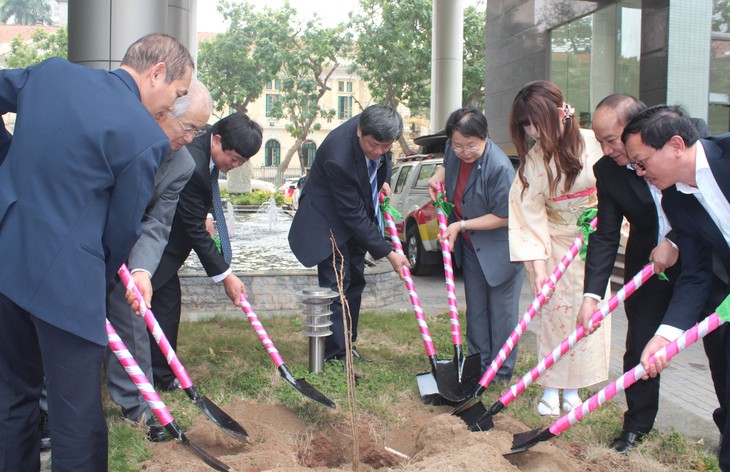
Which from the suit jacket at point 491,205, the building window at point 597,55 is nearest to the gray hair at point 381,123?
the suit jacket at point 491,205

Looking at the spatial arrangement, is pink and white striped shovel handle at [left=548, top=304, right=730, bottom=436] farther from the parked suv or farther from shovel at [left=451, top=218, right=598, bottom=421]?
the parked suv

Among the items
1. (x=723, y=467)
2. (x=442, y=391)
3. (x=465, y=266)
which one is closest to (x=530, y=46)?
(x=465, y=266)

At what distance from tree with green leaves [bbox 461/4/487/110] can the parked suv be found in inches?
777

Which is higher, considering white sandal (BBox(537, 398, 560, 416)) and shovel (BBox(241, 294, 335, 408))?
shovel (BBox(241, 294, 335, 408))

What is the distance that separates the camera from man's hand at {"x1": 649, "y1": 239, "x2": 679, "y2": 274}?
329cm

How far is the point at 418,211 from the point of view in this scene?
33.7ft

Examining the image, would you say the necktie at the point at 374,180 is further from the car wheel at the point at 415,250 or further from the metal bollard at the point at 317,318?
the car wheel at the point at 415,250

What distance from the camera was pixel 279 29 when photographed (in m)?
37.2

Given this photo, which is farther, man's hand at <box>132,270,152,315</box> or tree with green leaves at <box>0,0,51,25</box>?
tree with green leaves at <box>0,0,51,25</box>

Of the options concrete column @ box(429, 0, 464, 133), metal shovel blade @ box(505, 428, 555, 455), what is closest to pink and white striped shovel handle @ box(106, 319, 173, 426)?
metal shovel blade @ box(505, 428, 555, 455)

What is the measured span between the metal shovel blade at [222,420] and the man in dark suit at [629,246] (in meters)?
1.81

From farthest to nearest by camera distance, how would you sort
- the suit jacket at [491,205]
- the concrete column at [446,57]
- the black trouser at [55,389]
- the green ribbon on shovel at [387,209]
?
the concrete column at [446,57] < the green ribbon on shovel at [387,209] < the suit jacket at [491,205] < the black trouser at [55,389]

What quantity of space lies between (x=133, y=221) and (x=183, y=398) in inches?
87.0

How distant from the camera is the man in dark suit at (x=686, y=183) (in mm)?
2592
